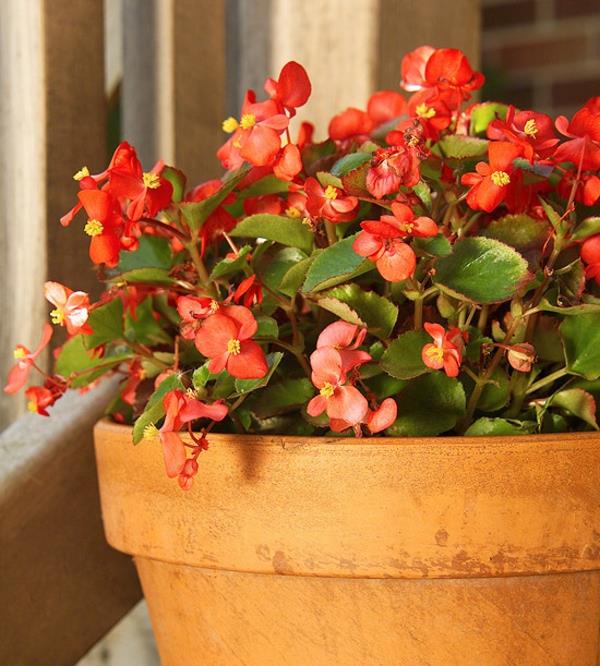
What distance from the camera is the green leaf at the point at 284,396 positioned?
64cm

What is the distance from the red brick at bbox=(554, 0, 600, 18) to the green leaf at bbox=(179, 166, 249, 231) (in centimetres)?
189

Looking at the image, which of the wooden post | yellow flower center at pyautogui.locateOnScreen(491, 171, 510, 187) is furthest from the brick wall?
yellow flower center at pyautogui.locateOnScreen(491, 171, 510, 187)

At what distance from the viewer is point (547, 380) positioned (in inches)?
25.1

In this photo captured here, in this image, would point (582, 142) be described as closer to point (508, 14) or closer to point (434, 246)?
point (434, 246)

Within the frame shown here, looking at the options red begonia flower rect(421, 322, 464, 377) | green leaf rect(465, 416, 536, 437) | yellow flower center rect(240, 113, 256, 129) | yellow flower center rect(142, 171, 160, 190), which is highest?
Result: yellow flower center rect(240, 113, 256, 129)

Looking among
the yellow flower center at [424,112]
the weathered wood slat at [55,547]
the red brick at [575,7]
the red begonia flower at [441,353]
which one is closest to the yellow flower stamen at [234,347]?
the red begonia flower at [441,353]

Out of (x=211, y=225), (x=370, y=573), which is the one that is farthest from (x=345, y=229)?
(x=370, y=573)

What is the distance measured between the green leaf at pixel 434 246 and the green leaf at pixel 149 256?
0.73ft

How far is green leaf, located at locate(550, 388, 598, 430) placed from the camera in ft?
2.02

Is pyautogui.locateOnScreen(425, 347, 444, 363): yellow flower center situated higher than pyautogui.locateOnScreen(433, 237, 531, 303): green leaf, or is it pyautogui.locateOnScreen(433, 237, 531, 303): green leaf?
pyautogui.locateOnScreen(433, 237, 531, 303): green leaf

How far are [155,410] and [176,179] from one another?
0.55 ft

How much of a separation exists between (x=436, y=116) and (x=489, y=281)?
16 centimetres

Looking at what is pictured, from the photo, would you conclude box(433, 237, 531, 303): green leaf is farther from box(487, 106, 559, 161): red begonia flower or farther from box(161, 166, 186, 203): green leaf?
box(161, 166, 186, 203): green leaf

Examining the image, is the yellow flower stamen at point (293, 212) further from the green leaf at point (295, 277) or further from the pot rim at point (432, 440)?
the pot rim at point (432, 440)
